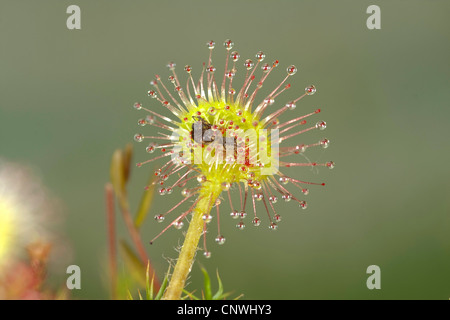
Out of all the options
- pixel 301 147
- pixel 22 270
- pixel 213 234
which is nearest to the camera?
pixel 301 147

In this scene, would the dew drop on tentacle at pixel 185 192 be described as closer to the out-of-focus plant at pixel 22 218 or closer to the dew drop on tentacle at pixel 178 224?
the dew drop on tentacle at pixel 178 224

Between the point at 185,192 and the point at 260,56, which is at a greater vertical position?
the point at 260,56

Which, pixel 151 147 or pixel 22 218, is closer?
pixel 151 147

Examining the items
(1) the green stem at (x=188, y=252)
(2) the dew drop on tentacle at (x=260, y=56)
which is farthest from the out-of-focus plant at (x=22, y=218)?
(2) the dew drop on tentacle at (x=260, y=56)

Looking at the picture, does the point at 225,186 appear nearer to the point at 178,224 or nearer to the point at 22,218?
the point at 178,224

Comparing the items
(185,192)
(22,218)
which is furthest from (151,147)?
(22,218)

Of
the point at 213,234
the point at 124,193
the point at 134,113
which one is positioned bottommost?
the point at 213,234

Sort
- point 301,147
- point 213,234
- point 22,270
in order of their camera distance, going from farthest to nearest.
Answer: point 213,234 → point 22,270 → point 301,147
